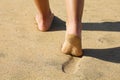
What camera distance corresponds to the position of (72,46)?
2.23 metres

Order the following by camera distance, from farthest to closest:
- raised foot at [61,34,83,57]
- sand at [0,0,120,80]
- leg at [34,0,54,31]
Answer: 1. leg at [34,0,54,31]
2. raised foot at [61,34,83,57]
3. sand at [0,0,120,80]

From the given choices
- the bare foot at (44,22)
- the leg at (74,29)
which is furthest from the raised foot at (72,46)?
the bare foot at (44,22)

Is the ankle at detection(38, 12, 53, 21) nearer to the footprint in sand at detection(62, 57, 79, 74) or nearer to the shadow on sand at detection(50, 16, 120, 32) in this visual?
the shadow on sand at detection(50, 16, 120, 32)

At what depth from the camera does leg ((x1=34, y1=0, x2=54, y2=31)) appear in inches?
105

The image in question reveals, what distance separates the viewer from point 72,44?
7.30ft

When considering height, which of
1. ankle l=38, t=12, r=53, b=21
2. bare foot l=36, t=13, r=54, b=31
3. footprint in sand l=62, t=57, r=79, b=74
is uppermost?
footprint in sand l=62, t=57, r=79, b=74

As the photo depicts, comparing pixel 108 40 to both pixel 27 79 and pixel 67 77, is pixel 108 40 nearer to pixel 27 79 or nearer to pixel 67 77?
pixel 67 77

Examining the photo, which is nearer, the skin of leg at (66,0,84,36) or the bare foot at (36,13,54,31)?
the skin of leg at (66,0,84,36)

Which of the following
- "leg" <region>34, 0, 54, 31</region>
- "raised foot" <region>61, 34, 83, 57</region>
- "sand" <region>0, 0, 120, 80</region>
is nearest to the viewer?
"sand" <region>0, 0, 120, 80</region>

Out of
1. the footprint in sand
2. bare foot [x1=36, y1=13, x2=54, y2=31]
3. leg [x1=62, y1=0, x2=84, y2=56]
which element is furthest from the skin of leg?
bare foot [x1=36, y1=13, x2=54, y2=31]

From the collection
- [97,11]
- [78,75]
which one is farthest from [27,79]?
[97,11]

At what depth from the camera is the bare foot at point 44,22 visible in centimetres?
266

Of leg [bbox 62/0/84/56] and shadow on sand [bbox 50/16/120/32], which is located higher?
leg [bbox 62/0/84/56]

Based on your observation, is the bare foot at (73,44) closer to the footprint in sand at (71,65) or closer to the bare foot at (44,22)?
the footprint in sand at (71,65)
